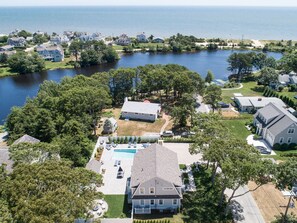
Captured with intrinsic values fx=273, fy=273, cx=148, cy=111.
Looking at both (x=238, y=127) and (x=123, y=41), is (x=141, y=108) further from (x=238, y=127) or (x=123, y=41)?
(x=123, y=41)

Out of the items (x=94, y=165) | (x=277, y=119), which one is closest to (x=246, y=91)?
(x=277, y=119)

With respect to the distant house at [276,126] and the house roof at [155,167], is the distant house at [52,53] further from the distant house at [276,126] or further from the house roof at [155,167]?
the house roof at [155,167]

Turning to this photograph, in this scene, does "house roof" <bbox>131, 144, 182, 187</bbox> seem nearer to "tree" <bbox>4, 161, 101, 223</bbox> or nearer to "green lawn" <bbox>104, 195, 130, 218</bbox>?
"green lawn" <bbox>104, 195, 130, 218</bbox>

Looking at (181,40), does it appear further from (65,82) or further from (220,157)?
(220,157)

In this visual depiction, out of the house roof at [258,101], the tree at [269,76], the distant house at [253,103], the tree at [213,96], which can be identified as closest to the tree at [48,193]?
the tree at [213,96]

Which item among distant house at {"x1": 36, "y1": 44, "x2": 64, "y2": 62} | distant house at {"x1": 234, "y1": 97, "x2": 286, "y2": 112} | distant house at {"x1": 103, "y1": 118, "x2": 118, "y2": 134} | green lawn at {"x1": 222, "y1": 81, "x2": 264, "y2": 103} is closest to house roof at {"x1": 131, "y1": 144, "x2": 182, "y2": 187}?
distant house at {"x1": 103, "y1": 118, "x2": 118, "y2": 134}

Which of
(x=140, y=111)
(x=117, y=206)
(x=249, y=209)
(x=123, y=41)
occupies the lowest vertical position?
(x=249, y=209)
